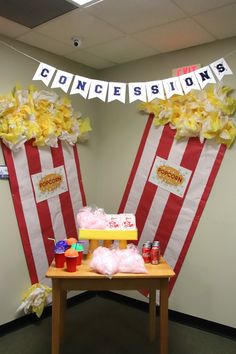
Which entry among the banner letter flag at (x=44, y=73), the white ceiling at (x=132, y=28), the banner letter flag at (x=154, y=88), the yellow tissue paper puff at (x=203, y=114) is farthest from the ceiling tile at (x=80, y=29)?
the yellow tissue paper puff at (x=203, y=114)

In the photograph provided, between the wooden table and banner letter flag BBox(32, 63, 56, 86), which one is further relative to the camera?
banner letter flag BBox(32, 63, 56, 86)

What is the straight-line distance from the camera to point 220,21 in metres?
2.39

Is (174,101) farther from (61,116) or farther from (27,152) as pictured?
(27,152)

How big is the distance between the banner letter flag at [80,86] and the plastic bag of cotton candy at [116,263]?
1221 millimetres

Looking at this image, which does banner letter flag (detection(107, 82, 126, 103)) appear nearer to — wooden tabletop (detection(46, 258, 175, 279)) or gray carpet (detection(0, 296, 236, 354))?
wooden tabletop (detection(46, 258, 175, 279))

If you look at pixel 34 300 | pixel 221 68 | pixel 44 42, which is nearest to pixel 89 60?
pixel 44 42

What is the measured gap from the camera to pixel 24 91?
2.86m

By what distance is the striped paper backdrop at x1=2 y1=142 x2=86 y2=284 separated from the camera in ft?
9.48

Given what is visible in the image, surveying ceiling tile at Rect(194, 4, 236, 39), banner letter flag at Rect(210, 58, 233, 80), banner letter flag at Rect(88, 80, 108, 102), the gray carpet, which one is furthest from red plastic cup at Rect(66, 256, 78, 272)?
ceiling tile at Rect(194, 4, 236, 39)

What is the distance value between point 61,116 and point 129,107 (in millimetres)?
756

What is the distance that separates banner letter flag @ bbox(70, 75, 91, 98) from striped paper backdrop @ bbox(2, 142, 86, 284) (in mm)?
762

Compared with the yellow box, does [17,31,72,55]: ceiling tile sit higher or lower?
higher

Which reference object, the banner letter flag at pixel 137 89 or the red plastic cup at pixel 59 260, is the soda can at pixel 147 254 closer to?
the red plastic cup at pixel 59 260

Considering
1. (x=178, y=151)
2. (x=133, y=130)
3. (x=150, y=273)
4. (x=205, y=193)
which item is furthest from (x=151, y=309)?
(x=133, y=130)
